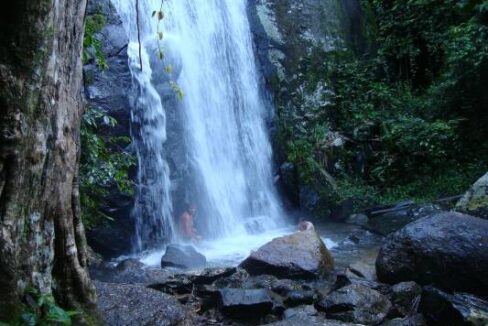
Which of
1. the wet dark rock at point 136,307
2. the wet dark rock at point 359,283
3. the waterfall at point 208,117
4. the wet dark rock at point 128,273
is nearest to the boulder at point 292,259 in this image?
the wet dark rock at point 359,283

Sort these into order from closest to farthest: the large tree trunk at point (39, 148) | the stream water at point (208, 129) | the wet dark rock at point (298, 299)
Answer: the large tree trunk at point (39, 148), the wet dark rock at point (298, 299), the stream water at point (208, 129)

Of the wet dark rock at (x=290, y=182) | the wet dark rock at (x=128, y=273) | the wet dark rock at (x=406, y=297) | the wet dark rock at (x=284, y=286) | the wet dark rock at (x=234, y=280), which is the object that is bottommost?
the wet dark rock at (x=406, y=297)

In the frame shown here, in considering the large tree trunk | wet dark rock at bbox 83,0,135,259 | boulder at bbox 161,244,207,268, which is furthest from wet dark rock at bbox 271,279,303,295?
the large tree trunk

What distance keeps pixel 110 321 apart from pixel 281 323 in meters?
1.67

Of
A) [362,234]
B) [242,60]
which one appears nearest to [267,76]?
[242,60]

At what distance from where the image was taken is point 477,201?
735cm

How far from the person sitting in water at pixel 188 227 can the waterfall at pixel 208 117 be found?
0.76 ft

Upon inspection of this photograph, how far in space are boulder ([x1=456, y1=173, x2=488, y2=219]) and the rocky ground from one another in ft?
3.05

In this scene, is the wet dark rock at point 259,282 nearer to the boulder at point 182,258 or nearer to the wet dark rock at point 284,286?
the wet dark rock at point 284,286

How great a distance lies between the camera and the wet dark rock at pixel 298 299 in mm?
6172

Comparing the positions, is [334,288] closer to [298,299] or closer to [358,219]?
[298,299]

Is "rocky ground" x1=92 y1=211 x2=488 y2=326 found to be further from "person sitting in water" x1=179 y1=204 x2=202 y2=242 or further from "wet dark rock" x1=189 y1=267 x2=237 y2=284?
"person sitting in water" x1=179 y1=204 x2=202 y2=242

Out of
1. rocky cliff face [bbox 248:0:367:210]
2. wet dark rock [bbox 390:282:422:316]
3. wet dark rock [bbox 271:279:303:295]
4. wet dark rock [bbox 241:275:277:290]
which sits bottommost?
wet dark rock [bbox 390:282:422:316]

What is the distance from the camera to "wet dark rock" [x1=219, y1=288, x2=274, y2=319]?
18.5 ft
